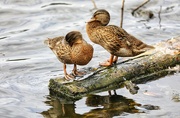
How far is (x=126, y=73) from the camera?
30.5 feet

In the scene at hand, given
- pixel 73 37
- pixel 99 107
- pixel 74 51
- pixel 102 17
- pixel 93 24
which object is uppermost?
pixel 102 17

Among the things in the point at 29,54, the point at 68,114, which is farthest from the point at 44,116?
the point at 29,54

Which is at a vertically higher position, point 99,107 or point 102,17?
point 102,17

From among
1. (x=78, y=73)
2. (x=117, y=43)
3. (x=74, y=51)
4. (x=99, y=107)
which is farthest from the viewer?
(x=117, y=43)

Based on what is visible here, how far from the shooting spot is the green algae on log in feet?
29.2

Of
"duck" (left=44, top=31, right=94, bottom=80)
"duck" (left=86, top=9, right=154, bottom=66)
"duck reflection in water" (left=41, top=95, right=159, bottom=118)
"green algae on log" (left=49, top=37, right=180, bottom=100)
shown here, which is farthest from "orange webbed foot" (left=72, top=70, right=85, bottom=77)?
"duck" (left=86, top=9, right=154, bottom=66)

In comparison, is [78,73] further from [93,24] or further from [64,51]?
[93,24]

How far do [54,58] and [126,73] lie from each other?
2.61 metres

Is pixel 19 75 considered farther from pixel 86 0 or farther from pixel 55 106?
pixel 86 0

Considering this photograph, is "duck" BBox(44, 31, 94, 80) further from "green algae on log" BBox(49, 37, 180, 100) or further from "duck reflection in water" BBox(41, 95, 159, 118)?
"duck reflection in water" BBox(41, 95, 159, 118)

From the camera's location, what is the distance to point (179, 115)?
8.12 m

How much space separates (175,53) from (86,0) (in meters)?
6.95

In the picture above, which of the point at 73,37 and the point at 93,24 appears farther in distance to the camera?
the point at 93,24

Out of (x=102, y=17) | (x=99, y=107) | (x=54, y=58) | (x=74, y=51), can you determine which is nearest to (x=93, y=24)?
(x=102, y=17)
